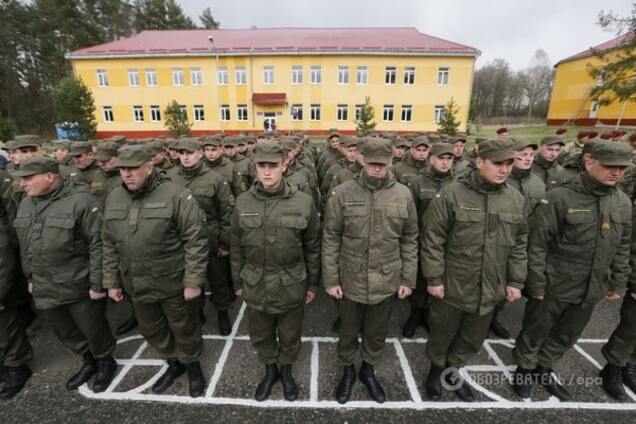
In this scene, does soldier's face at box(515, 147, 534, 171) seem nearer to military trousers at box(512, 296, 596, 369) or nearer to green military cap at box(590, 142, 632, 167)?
green military cap at box(590, 142, 632, 167)

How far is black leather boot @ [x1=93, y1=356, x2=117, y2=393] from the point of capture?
10.6ft

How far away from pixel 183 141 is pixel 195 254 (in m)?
2.05

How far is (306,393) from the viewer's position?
3197 millimetres

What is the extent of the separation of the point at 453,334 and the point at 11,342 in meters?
4.67

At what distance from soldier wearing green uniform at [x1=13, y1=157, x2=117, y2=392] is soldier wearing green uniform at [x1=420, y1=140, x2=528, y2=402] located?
334cm

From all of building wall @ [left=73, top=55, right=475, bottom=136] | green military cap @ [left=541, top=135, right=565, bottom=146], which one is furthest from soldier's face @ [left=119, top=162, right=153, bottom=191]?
building wall @ [left=73, top=55, right=475, bottom=136]

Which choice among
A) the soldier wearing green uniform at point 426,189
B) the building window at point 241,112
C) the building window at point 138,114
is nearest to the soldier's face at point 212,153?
the soldier wearing green uniform at point 426,189

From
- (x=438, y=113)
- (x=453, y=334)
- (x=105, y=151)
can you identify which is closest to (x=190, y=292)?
(x=453, y=334)

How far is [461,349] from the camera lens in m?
3.15

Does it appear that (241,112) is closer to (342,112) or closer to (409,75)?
(342,112)

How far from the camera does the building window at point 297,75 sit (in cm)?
2688

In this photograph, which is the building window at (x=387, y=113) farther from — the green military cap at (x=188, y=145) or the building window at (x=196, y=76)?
the green military cap at (x=188, y=145)

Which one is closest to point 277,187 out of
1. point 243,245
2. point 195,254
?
point 243,245

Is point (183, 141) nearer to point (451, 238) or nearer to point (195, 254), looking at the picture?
point (195, 254)
